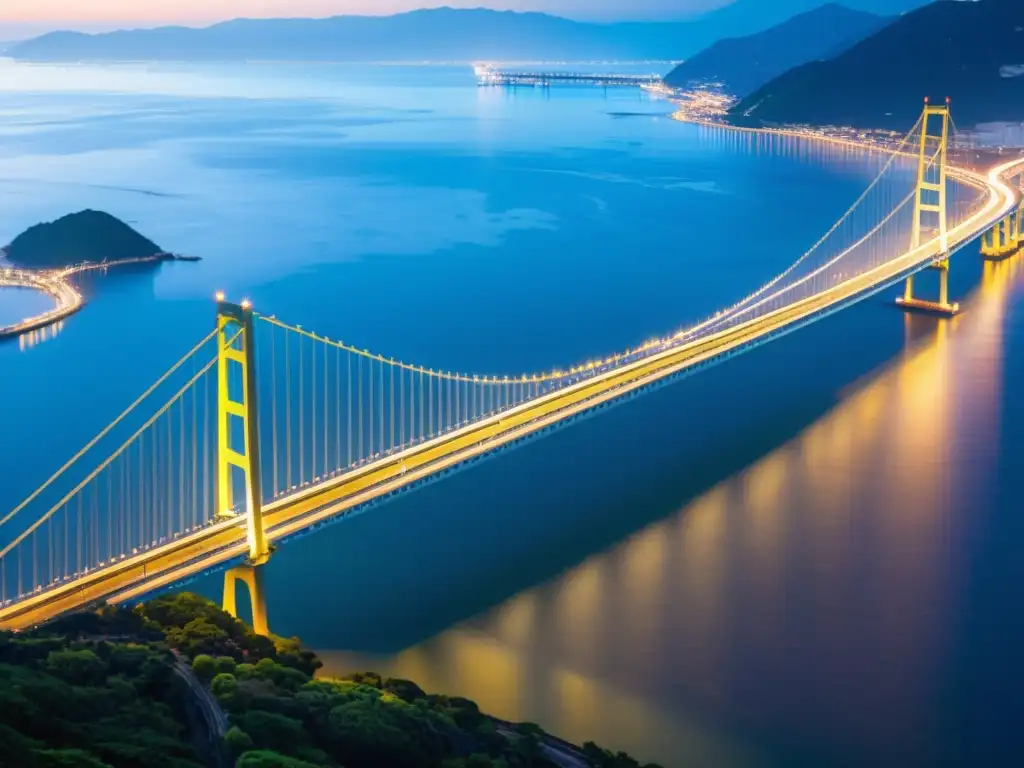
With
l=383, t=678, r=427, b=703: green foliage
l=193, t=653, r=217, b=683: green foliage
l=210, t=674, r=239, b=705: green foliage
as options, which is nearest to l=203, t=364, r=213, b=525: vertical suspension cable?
l=383, t=678, r=427, b=703: green foliage

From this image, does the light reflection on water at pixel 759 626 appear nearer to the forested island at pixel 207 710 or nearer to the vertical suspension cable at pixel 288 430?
the forested island at pixel 207 710

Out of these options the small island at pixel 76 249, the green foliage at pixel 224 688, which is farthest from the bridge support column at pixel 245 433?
the small island at pixel 76 249

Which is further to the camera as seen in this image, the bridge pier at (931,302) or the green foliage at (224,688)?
the bridge pier at (931,302)

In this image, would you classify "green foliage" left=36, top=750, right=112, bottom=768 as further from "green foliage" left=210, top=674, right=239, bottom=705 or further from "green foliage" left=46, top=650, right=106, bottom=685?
"green foliage" left=210, top=674, right=239, bottom=705

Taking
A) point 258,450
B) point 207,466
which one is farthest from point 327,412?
point 258,450

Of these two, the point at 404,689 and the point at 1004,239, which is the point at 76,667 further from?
the point at 1004,239

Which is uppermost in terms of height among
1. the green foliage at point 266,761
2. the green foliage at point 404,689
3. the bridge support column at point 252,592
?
the green foliage at point 266,761

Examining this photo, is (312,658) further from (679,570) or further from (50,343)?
(50,343)

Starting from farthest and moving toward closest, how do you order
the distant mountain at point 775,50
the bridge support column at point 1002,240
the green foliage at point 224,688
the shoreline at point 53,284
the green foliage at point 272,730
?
the distant mountain at point 775,50, the bridge support column at point 1002,240, the shoreline at point 53,284, the green foliage at point 224,688, the green foliage at point 272,730
